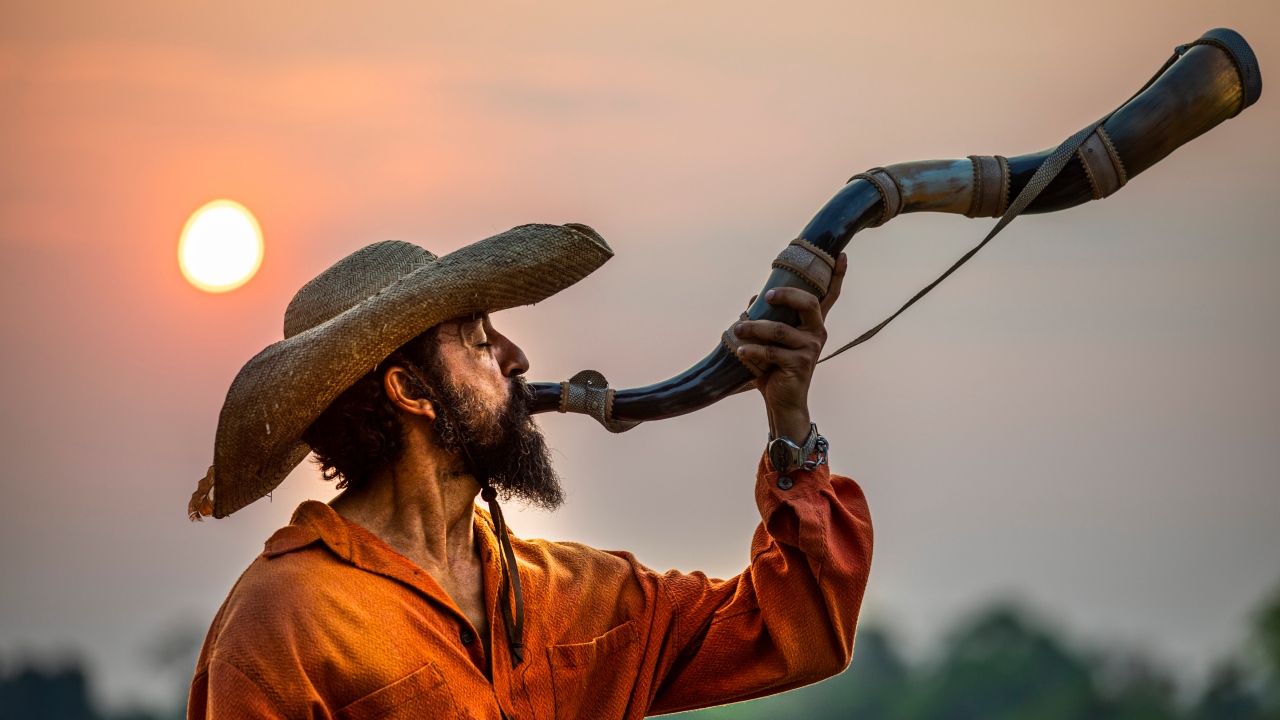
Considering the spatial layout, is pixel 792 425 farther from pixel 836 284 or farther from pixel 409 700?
pixel 409 700

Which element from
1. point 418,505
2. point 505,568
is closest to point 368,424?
point 418,505

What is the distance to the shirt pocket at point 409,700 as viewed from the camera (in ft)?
11.6

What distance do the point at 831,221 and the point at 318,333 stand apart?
1.33 meters

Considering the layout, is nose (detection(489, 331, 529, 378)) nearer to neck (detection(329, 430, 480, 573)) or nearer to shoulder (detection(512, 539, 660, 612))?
neck (detection(329, 430, 480, 573))

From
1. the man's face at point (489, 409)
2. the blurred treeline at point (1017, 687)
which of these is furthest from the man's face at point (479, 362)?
the blurred treeline at point (1017, 687)

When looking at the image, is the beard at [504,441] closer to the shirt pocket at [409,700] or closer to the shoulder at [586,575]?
the shoulder at [586,575]

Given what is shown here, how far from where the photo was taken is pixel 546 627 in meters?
4.00

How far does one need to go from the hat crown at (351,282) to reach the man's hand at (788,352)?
0.95 m

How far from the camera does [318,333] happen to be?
148 inches

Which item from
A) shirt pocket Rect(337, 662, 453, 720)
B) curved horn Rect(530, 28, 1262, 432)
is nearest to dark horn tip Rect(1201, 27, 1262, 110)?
curved horn Rect(530, 28, 1262, 432)

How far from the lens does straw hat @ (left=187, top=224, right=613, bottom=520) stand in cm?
372

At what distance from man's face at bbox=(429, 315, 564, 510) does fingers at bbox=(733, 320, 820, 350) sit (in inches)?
29.0

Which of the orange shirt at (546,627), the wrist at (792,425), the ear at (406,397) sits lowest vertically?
the orange shirt at (546,627)

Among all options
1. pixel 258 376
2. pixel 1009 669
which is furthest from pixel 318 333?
pixel 1009 669
